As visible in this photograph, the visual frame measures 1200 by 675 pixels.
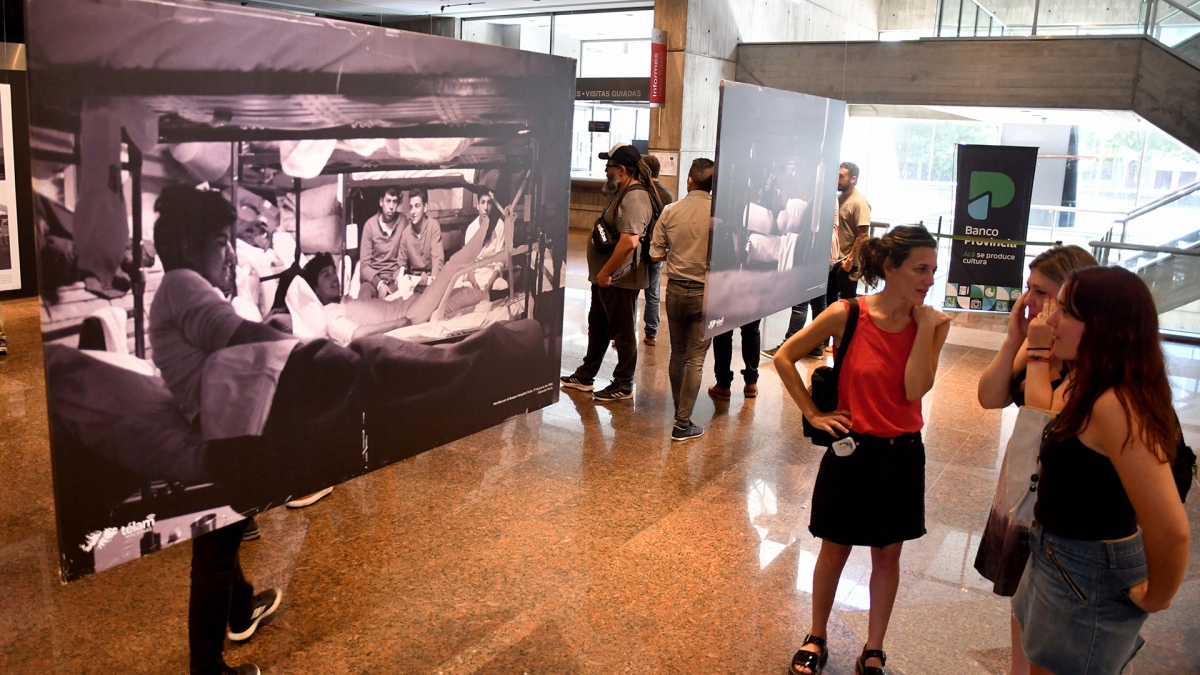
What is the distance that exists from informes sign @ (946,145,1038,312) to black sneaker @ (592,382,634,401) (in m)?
6.10

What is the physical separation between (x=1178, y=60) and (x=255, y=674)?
1232 cm

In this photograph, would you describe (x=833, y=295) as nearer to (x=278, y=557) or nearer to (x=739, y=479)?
(x=739, y=479)

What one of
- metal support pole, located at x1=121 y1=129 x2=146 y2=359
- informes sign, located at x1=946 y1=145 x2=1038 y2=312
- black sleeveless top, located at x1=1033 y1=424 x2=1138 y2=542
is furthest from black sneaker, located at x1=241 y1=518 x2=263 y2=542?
informes sign, located at x1=946 y1=145 x2=1038 y2=312

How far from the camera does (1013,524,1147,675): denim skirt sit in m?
2.29

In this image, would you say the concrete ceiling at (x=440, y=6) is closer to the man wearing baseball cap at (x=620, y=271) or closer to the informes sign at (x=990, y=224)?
the informes sign at (x=990, y=224)

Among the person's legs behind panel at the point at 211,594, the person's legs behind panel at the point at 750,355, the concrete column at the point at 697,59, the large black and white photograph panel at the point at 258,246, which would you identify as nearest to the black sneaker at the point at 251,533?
the person's legs behind panel at the point at 211,594

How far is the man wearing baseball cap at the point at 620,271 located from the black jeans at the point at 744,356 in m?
0.66

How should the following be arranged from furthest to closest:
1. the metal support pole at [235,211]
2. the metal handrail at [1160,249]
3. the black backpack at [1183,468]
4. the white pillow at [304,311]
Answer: the metal handrail at [1160,249]
the white pillow at [304,311]
the black backpack at [1183,468]
the metal support pole at [235,211]

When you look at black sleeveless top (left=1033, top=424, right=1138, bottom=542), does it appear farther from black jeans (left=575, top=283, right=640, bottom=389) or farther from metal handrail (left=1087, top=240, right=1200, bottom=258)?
metal handrail (left=1087, top=240, right=1200, bottom=258)

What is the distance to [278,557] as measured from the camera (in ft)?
13.7

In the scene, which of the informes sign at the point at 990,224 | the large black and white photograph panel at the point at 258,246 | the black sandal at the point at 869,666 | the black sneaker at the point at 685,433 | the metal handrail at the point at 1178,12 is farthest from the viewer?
the informes sign at the point at 990,224

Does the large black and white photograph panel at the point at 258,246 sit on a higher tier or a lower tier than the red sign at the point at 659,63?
lower

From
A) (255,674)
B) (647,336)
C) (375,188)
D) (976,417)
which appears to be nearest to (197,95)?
(375,188)

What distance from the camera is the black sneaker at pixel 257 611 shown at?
3.46 meters
